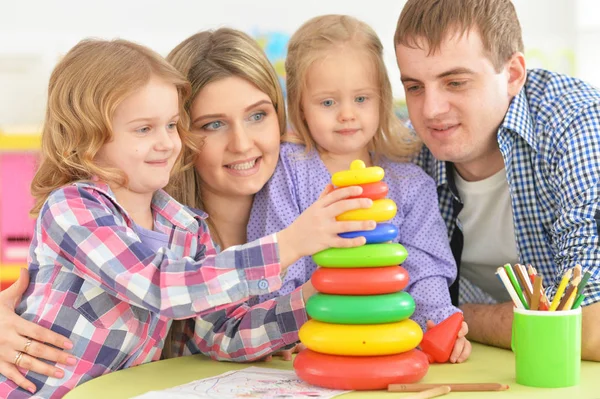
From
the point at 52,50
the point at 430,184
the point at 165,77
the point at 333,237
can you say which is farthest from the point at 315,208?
the point at 52,50

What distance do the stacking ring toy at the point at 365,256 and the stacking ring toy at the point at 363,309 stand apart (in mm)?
53

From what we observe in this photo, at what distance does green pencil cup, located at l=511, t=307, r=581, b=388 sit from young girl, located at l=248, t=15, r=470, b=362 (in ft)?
1.40

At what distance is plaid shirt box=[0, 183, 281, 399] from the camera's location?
129 cm

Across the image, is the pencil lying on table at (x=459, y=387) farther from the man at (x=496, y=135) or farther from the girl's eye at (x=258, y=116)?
the girl's eye at (x=258, y=116)

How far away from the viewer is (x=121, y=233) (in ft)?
4.37

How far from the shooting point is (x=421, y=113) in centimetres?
180

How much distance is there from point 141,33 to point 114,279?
123 inches

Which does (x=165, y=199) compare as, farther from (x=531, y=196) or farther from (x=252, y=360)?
(x=531, y=196)

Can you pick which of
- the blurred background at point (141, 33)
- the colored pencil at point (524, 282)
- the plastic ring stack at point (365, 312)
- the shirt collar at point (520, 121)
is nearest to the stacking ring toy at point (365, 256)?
the plastic ring stack at point (365, 312)

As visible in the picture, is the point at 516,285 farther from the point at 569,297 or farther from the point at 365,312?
the point at 365,312

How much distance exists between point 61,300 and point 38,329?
0.06 m

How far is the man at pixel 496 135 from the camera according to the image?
1666mm

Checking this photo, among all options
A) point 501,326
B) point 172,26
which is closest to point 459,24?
point 501,326

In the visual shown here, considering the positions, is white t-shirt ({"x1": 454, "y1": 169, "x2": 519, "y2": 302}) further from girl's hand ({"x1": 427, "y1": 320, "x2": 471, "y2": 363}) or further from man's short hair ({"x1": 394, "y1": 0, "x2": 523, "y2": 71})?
girl's hand ({"x1": 427, "y1": 320, "x2": 471, "y2": 363})
